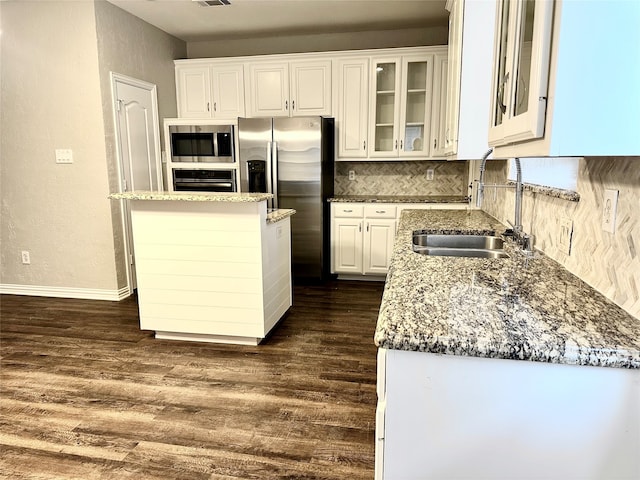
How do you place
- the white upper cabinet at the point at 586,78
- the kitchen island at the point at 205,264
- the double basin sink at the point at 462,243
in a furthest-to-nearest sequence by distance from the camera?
the kitchen island at the point at 205,264
the double basin sink at the point at 462,243
the white upper cabinet at the point at 586,78

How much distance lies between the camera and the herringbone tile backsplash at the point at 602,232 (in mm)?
1065

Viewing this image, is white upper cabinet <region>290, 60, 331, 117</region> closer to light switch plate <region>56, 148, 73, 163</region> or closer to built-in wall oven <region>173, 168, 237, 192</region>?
built-in wall oven <region>173, 168, 237, 192</region>

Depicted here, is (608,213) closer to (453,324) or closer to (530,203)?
(453,324)

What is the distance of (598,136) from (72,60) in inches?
159

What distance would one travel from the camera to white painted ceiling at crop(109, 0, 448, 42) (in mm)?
3727

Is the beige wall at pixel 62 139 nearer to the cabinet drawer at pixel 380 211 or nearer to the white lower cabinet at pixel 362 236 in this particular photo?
the white lower cabinet at pixel 362 236

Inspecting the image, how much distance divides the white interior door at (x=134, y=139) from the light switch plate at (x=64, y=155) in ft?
1.32

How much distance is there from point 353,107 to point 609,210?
11.4 feet

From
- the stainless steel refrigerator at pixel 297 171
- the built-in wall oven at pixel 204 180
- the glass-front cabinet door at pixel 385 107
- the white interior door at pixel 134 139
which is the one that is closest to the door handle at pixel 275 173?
the stainless steel refrigerator at pixel 297 171

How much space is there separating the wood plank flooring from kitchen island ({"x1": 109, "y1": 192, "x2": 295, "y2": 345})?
16 cm

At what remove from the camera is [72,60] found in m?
3.60

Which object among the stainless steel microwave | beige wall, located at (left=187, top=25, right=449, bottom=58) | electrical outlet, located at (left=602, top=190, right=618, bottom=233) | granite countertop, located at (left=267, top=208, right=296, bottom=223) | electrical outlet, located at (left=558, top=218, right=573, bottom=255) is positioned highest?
beige wall, located at (left=187, top=25, right=449, bottom=58)

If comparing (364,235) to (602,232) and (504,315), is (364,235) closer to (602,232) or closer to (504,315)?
(602,232)

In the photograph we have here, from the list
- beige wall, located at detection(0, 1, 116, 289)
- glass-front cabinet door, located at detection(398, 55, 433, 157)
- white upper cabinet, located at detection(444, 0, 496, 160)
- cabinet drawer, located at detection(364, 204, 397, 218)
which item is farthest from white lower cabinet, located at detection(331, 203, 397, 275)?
beige wall, located at detection(0, 1, 116, 289)
